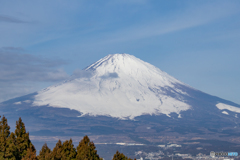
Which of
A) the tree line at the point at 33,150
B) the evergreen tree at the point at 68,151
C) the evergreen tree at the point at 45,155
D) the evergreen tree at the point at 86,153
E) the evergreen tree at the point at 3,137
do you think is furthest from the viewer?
the evergreen tree at the point at 68,151

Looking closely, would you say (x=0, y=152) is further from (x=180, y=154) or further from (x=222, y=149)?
(x=222, y=149)

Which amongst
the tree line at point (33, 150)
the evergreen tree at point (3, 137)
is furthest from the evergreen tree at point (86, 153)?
the evergreen tree at point (3, 137)

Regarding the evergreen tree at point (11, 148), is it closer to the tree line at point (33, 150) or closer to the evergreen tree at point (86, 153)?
the tree line at point (33, 150)

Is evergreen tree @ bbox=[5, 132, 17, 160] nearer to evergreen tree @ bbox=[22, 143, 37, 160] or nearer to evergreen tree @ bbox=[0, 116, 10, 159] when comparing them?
evergreen tree @ bbox=[0, 116, 10, 159]

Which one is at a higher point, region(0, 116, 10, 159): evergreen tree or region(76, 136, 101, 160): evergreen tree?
region(0, 116, 10, 159): evergreen tree

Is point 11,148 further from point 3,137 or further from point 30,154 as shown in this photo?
point 30,154

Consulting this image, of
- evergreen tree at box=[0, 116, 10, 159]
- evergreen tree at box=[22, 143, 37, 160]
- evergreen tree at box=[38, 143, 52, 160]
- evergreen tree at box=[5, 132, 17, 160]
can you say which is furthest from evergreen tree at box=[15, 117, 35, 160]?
evergreen tree at box=[38, 143, 52, 160]

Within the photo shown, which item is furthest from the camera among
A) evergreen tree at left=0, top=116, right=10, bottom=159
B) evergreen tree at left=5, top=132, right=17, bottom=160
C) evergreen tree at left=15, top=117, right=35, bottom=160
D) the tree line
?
evergreen tree at left=15, top=117, right=35, bottom=160

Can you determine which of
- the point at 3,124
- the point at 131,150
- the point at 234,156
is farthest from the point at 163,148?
the point at 3,124

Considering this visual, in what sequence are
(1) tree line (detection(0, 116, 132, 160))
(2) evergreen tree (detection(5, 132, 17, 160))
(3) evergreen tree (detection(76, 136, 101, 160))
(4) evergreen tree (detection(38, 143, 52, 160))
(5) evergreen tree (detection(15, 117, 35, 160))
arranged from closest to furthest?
(4) evergreen tree (detection(38, 143, 52, 160)), (1) tree line (detection(0, 116, 132, 160)), (3) evergreen tree (detection(76, 136, 101, 160)), (2) evergreen tree (detection(5, 132, 17, 160)), (5) evergreen tree (detection(15, 117, 35, 160))
